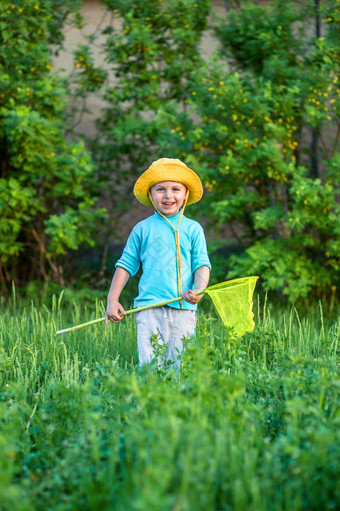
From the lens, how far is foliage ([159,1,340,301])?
5777mm

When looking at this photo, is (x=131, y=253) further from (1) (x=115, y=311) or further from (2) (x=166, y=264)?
(1) (x=115, y=311)

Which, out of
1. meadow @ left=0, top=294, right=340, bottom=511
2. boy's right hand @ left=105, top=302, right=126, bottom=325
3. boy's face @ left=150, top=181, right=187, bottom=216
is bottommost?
meadow @ left=0, top=294, right=340, bottom=511

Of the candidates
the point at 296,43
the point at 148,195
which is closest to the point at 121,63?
the point at 296,43

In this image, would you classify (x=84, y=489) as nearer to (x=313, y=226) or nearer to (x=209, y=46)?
(x=313, y=226)

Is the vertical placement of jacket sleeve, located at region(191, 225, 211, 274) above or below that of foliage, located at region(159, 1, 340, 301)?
below

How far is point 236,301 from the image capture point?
3.41 metres

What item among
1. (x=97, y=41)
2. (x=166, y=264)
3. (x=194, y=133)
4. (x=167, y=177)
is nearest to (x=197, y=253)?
(x=166, y=264)

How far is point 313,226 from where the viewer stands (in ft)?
20.5

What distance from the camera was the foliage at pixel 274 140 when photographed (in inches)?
227

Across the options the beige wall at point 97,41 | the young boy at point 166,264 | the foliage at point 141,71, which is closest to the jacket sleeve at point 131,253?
the young boy at point 166,264

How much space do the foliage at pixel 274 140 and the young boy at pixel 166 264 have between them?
229 centimetres

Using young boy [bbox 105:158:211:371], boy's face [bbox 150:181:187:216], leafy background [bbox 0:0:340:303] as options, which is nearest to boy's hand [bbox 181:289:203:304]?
young boy [bbox 105:158:211:371]

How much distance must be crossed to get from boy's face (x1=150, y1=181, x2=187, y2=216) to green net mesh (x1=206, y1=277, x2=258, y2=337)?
0.47 metres

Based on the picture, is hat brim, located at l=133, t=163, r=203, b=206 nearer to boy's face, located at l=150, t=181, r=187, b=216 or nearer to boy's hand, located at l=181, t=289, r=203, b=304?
boy's face, located at l=150, t=181, r=187, b=216
